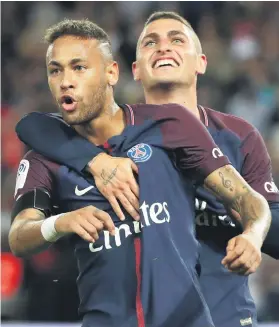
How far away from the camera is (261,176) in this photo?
364 cm

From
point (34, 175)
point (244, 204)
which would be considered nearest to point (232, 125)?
point (244, 204)

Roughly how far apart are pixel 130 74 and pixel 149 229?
5.00 meters

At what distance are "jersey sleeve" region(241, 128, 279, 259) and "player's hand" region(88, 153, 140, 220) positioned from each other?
70 cm

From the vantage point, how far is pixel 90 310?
3.03 m

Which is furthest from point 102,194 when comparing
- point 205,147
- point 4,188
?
point 4,188

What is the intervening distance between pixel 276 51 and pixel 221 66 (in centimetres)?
55

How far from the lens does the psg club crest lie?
10.3 feet

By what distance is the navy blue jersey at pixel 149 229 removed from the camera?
294cm

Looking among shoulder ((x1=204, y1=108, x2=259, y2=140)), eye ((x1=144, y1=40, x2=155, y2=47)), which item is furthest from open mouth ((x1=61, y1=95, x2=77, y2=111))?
eye ((x1=144, y1=40, x2=155, y2=47))

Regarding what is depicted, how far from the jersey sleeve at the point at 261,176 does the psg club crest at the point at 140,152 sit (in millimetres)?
644

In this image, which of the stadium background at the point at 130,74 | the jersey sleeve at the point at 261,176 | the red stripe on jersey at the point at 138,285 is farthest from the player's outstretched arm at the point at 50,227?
the stadium background at the point at 130,74

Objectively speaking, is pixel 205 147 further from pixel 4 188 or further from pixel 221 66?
pixel 221 66

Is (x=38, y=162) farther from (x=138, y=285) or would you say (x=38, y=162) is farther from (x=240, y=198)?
(x=240, y=198)

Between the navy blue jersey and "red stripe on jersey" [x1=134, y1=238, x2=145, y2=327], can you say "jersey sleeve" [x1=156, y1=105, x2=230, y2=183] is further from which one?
"red stripe on jersey" [x1=134, y1=238, x2=145, y2=327]
